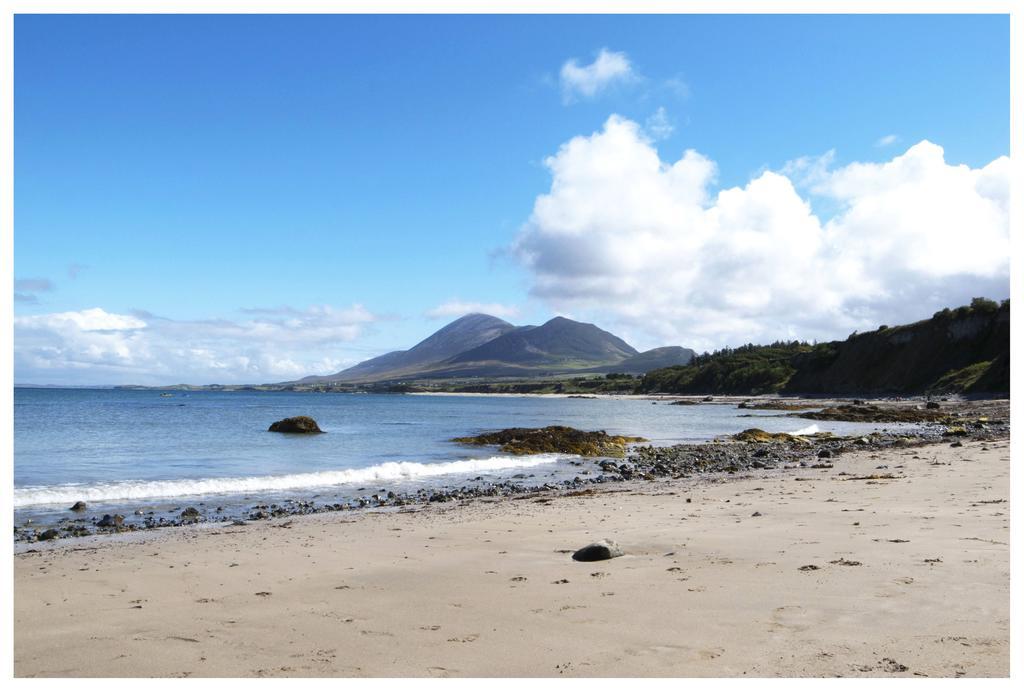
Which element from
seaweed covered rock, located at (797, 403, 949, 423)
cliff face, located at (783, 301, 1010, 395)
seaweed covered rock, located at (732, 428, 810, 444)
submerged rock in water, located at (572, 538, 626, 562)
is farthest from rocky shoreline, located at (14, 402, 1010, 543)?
cliff face, located at (783, 301, 1010, 395)

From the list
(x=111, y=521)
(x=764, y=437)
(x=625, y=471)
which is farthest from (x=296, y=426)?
(x=111, y=521)

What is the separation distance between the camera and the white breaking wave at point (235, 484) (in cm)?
1747

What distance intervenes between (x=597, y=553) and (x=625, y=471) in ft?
45.1

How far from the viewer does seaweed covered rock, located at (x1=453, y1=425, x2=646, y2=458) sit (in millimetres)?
30438

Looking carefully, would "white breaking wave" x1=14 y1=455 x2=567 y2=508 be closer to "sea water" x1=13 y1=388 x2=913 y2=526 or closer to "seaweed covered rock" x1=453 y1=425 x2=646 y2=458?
"sea water" x1=13 y1=388 x2=913 y2=526

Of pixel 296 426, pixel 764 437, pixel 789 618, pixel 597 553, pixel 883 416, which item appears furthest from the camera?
pixel 883 416

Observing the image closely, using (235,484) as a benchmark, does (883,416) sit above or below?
above

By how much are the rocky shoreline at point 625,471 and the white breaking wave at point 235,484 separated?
1.95m

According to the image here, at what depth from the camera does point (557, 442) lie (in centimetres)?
3206

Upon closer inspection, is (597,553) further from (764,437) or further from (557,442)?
(764,437)

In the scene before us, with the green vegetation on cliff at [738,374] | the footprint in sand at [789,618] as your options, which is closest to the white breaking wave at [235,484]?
the footprint in sand at [789,618]

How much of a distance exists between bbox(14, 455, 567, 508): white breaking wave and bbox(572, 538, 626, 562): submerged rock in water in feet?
41.8
